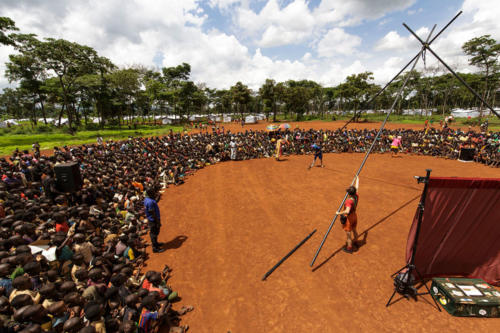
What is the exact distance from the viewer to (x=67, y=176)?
6988 mm

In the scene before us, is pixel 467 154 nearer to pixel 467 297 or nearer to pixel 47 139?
pixel 467 297

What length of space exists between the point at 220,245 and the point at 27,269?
405 centimetres

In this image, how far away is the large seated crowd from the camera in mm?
3260

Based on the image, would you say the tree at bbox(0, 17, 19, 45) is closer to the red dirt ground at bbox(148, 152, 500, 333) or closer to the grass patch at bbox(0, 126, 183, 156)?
the grass patch at bbox(0, 126, 183, 156)

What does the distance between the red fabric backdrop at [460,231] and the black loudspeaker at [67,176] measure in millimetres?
9733

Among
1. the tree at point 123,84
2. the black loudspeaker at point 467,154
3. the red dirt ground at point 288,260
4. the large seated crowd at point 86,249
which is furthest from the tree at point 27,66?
the black loudspeaker at point 467,154

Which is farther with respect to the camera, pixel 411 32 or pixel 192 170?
pixel 192 170

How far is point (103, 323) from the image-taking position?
3209mm

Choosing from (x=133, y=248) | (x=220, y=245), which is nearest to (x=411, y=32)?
(x=220, y=245)

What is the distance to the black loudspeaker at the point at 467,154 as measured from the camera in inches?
596

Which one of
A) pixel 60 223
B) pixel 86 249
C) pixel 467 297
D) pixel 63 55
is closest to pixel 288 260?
pixel 467 297

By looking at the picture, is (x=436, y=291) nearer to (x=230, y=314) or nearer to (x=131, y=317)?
(x=230, y=314)

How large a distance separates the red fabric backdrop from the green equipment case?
1.32ft

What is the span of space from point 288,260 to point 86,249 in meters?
4.85
